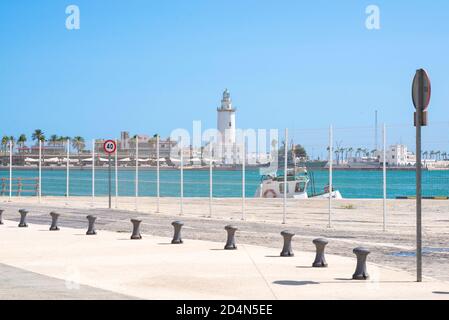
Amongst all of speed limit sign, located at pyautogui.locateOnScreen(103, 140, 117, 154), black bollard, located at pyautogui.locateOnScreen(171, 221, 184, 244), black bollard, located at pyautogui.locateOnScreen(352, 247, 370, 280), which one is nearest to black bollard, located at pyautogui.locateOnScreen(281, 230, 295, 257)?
black bollard, located at pyautogui.locateOnScreen(171, 221, 184, 244)

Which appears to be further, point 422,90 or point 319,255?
point 319,255

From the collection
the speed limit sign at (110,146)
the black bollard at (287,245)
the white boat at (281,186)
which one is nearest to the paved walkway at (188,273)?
the black bollard at (287,245)

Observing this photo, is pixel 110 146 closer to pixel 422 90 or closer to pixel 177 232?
pixel 177 232

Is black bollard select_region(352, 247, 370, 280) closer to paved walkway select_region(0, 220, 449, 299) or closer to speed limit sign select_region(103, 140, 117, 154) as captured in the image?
paved walkway select_region(0, 220, 449, 299)

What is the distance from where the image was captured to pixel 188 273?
Answer: 13.3 meters

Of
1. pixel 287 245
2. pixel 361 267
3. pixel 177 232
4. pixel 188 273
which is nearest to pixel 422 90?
pixel 361 267

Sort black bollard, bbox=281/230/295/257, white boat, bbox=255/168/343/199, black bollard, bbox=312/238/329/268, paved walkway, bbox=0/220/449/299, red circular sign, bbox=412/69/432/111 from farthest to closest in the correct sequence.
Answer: white boat, bbox=255/168/343/199
black bollard, bbox=281/230/295/257
black bollard, bbox=312/238/329/268
red circular sign, bbox=412/69/432/111
paved walkway, bbox=0/220/449/299

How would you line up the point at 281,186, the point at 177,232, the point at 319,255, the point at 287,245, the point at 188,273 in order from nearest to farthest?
the point at 188,273 < the point at 319,255 < the point at 287,245 < the point at 177,232 < the point at 281,186

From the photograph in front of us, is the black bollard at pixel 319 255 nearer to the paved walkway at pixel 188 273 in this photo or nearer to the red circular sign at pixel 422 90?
the paved walkway at pixel 188 273

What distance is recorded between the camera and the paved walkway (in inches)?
443

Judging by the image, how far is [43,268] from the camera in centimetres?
1402

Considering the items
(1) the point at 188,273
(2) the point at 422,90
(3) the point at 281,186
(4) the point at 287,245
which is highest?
(2) the point at 422,90
